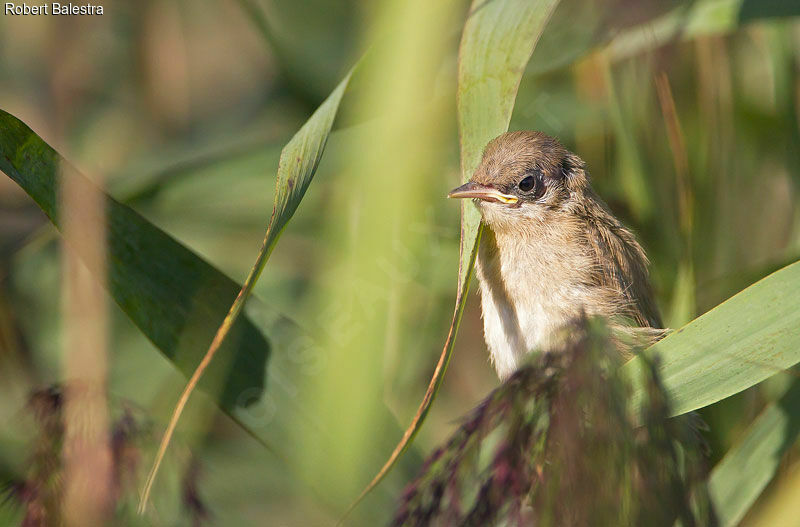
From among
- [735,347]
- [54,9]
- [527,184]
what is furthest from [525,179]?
[54,9]

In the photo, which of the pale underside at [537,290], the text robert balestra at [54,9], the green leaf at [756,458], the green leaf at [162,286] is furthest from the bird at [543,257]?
the text robert balestra at [54,9]

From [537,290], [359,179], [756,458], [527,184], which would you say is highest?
[359,179]

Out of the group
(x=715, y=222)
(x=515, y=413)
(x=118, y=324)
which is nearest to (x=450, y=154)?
(x=715, y=222)

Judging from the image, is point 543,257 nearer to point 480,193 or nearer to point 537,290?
point 537,290

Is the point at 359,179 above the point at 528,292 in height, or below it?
above

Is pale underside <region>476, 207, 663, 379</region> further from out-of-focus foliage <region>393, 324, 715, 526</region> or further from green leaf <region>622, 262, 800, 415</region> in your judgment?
out-of-focus foliage <region>393, 324, 715, 526</region>

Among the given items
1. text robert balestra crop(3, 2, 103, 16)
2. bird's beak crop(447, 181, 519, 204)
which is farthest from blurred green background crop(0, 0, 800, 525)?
bird's beak crop(447, 181, 519, 204)

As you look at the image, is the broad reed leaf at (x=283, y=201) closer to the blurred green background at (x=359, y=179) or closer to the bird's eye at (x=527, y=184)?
the blurred green background at (x=359, y=179)
